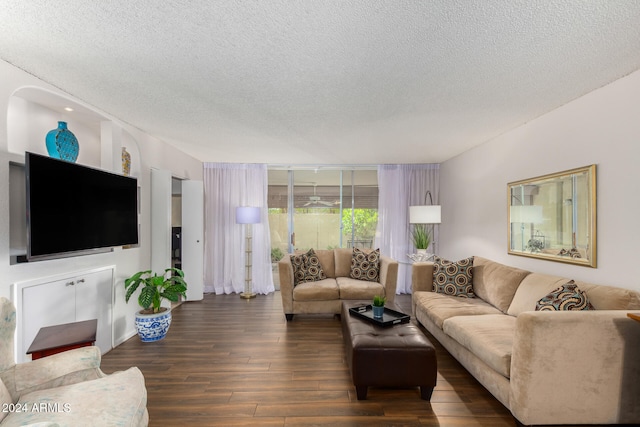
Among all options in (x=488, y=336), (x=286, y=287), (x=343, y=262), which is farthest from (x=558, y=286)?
(x=286, y=287)

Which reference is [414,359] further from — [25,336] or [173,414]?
[25,336]

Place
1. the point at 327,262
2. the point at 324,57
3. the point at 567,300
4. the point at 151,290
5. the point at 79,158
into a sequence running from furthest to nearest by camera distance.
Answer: the point at 327,262, the point at 151,290, the point at 79,158, the point at 567,300, the point at 324,57

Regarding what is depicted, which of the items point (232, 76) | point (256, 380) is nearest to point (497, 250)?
point (256, 380)

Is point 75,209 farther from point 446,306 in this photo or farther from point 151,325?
point 446,306

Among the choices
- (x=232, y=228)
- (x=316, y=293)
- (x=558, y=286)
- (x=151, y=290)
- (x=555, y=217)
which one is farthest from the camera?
(x=232, y=228)

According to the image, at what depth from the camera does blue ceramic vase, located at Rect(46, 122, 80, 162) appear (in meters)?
2.44

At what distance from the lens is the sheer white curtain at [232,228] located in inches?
→ 222

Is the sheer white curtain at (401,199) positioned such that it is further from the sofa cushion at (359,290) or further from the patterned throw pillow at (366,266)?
the sofa cushion at (359,290)

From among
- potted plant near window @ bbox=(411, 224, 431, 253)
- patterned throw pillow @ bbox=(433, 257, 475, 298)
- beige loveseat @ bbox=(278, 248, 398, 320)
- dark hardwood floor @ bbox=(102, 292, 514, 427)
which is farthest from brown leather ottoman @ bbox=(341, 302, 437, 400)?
potted plant near window @ bbox=(411, 224, 431, 253)

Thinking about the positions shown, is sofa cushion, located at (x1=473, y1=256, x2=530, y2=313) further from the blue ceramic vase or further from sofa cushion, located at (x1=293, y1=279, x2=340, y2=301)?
the blue ceramic vase

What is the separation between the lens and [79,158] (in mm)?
3027

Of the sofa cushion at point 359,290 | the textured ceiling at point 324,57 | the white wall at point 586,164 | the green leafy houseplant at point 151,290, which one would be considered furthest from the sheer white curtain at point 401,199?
the green leafy houseplant at point 151,290

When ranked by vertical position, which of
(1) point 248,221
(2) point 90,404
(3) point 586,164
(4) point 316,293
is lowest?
(4) point 316,293

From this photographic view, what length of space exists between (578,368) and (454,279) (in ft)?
5.97
